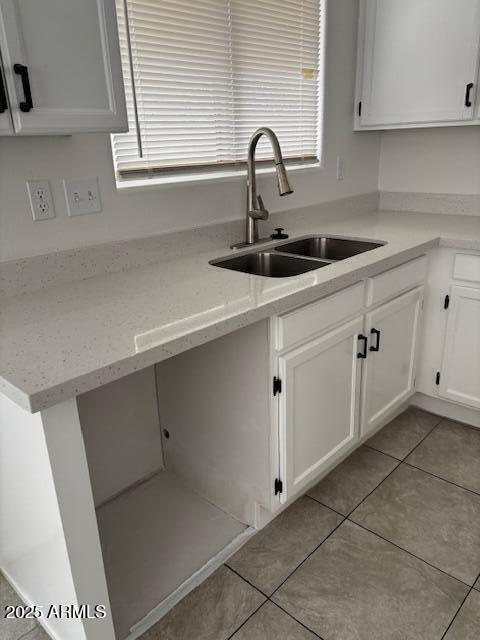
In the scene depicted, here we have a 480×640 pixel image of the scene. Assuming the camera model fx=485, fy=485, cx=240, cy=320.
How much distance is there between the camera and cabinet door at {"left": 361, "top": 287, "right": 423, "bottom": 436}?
1.90 meters

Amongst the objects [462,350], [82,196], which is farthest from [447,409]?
[82,196]

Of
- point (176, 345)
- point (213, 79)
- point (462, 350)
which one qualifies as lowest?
point (462, 350)

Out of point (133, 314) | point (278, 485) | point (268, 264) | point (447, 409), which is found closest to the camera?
point (133, 314)

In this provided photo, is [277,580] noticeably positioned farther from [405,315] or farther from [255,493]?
[405,315]

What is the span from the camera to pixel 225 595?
59.1 inches

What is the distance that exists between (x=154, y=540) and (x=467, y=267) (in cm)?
166

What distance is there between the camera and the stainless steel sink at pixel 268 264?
186 centimetres

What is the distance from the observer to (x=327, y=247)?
219cm

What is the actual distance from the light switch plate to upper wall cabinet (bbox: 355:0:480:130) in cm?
156

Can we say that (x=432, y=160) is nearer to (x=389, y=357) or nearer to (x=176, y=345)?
(x=389, y=357)

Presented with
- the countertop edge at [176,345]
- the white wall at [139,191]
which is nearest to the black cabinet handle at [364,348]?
the countertop edge at [176,345]

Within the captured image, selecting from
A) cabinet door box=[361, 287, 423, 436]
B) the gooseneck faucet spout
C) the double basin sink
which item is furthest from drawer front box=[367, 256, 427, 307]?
the gooseneck faucet spout

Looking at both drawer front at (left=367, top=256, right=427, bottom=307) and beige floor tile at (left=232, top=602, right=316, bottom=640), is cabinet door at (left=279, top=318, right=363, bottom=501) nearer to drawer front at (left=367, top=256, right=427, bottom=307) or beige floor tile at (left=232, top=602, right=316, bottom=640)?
drawer front at (left=367, top=256, right=427, bottom=307)

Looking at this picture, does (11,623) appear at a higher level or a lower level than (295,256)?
lower
